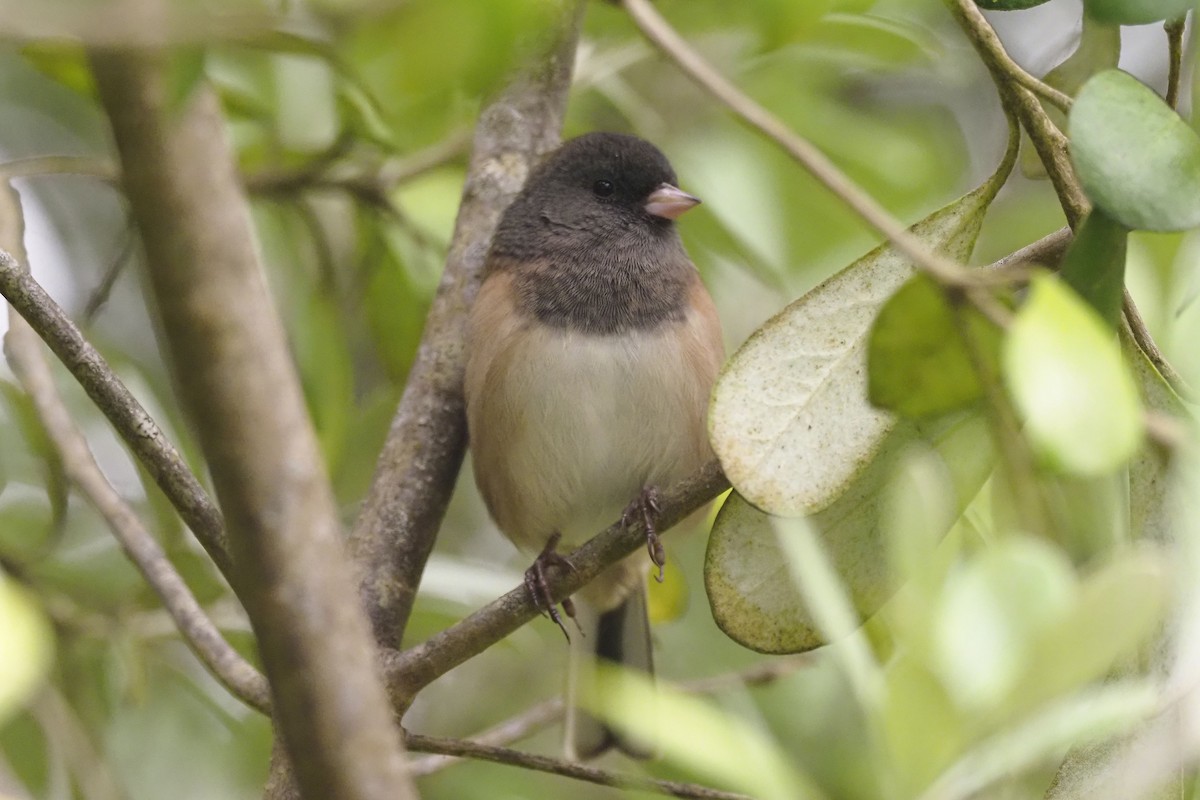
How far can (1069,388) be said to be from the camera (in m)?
0.73

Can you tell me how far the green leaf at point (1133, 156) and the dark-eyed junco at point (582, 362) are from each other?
1019mm

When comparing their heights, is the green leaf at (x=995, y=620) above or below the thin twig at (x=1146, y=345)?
below

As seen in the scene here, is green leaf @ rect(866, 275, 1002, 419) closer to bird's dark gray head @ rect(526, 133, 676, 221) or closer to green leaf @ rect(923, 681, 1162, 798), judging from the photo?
green leaf @ rect(923, 681, 1162, 798)

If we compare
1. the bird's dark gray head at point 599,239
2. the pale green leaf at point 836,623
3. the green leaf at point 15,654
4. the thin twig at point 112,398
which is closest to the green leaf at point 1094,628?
the pale green leaf at point 836,623

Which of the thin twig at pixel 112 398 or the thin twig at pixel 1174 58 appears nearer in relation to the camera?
the thin twig at pixel 1174 58

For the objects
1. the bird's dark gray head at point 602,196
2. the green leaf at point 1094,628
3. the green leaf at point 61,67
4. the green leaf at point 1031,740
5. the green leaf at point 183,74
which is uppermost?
the green leaf at point 61,67

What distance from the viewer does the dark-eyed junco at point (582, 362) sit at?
2027mm

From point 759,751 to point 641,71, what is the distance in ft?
7.89

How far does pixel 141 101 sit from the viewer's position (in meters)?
0.61

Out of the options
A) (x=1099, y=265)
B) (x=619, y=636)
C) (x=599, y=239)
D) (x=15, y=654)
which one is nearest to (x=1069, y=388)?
(x=1099, y=265)

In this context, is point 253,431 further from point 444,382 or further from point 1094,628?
point 444,382

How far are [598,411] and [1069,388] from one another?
4.45 ft

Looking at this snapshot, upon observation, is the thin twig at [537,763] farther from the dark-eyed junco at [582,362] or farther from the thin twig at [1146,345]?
the thin twig at [1146,345]

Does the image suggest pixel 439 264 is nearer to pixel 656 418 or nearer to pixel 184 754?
pixel 656 418
